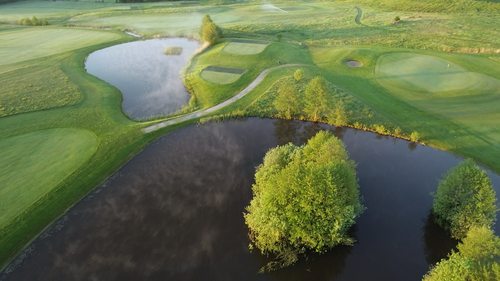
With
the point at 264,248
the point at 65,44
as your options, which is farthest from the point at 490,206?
the point at 65,44

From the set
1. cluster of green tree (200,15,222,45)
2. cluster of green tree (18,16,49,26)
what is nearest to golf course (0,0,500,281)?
cluster of green tree (200,15,222,45)

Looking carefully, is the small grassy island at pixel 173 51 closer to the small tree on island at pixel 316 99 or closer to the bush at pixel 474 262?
the small tree on island at pixel 316 99

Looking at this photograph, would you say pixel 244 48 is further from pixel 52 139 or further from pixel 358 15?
pixel 358 15

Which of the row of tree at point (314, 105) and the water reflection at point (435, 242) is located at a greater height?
the row of tree at point (314, 105)

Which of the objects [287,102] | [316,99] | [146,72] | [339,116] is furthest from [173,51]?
[339,116]

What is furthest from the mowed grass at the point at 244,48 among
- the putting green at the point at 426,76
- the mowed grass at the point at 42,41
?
the mowed grass at the point at 42,41

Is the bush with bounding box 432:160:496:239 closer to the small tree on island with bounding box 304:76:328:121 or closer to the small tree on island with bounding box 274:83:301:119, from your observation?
the small tree on island with bounding box 304:76:328:121

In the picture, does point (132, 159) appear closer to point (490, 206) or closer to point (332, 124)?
point (332, 124)

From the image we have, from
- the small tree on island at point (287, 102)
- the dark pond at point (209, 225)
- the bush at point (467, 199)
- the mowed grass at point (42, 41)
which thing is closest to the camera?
the dark pond at point (209, 225)
